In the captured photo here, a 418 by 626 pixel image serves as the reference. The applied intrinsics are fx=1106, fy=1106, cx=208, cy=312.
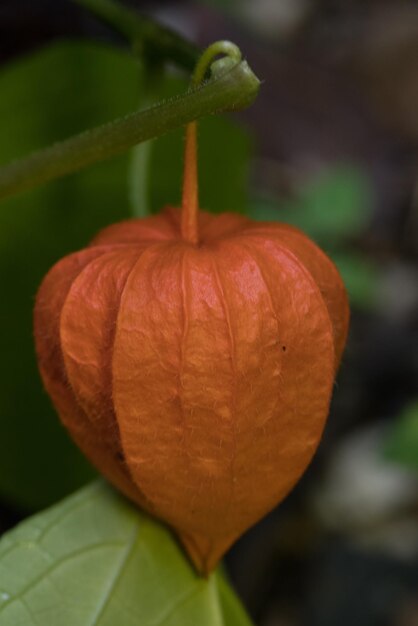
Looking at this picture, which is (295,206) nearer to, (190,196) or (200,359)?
(190,196)

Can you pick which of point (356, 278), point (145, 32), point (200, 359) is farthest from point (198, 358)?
point (356, 278)

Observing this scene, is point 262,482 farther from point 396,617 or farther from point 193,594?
point 396,617

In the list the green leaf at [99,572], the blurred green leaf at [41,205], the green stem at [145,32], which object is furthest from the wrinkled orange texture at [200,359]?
the blurred green leaf at [41,205]

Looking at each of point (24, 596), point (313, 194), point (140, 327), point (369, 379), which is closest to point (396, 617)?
point (369, 379)

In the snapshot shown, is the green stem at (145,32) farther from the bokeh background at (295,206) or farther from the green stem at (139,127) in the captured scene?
the green stem at (139,127)

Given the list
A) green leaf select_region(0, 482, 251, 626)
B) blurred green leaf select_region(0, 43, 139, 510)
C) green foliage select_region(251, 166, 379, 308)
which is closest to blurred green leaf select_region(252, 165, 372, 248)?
green foliage select_region(251, 166, 379, 308)

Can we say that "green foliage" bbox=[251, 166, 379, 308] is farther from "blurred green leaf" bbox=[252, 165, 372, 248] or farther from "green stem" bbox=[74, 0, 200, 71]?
"green stem" bbox=[74, 0, 200, 71]
